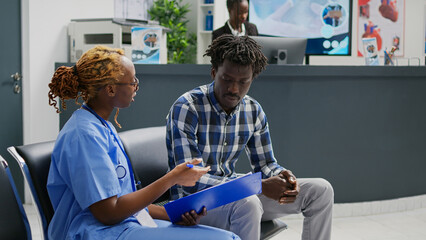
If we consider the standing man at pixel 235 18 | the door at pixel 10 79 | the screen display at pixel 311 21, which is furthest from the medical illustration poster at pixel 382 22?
the door at pixel 10 79

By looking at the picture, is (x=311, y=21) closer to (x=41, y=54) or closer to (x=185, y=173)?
(x=41, y=54)

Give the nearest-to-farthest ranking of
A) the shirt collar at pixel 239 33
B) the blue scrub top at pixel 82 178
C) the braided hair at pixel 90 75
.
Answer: the blue scrub top at pixel 82 178
the braided hair at pixel 90 75
the shirt collar at pixel 239 33

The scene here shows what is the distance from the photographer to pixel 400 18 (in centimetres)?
664

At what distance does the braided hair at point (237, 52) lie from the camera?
5.72ft

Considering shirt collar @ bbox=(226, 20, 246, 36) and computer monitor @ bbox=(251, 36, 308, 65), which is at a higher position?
shirt collar @ bbox=(226, 20, 246, 36)

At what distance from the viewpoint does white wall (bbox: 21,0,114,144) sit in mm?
3473

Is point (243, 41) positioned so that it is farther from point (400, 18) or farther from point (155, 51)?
point (400, 18)

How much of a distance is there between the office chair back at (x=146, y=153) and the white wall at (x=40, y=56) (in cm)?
188

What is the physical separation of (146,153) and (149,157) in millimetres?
22

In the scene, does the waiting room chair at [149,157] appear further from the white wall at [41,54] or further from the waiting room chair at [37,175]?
the white wall at [41,54]

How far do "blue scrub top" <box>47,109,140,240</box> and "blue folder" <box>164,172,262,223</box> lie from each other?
125mm

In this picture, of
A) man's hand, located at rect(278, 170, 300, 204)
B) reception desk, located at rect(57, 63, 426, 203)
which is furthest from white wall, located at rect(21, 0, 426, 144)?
man's hand, located at rect(278, 170, 300, 204)

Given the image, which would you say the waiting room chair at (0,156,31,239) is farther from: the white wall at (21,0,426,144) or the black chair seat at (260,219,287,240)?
the white wall at (21,0,426,144)

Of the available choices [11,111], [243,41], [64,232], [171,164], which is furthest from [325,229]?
[11,111]
